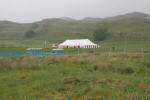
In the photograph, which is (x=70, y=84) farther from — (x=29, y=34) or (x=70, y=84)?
(x=29, y=34)

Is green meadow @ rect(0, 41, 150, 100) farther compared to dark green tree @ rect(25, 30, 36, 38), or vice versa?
dark green tree @ rect(25, 30, 36, 38)

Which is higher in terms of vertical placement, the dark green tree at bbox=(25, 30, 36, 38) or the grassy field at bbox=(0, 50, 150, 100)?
the dark green tree at bbox=(25, 30, 36, 38)

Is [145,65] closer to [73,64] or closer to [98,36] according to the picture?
[73,64]

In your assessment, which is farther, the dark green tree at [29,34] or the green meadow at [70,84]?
the dark green tree at [29,34]

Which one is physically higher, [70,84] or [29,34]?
[29,34]

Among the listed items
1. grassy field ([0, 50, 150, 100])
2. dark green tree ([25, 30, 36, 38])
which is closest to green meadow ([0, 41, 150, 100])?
grassy field ([0, 50, 150, 100])

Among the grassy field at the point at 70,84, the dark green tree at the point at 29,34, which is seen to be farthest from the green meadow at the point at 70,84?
the dark green tree at the point at 29,34

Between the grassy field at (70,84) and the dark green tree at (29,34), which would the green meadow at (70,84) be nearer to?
the grassy field at (70,84)

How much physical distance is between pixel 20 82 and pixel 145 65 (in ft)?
39.4

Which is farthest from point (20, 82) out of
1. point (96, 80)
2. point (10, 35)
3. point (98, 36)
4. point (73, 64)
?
point (10, 35)

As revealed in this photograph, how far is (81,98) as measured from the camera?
12.4 meters

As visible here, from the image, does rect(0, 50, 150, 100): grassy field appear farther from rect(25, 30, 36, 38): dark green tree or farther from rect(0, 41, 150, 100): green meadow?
rect(25, 30, 36, 38): dark green tree

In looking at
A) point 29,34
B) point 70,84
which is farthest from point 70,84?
point 29,34

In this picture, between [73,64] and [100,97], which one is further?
[73,64]
